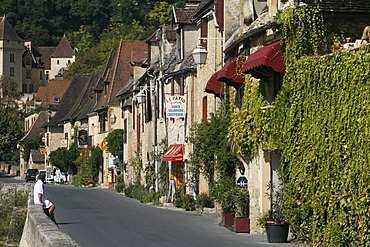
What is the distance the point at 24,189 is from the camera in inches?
1810

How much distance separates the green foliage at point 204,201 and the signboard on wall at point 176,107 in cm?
443

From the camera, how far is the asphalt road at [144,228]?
2491 centimetres

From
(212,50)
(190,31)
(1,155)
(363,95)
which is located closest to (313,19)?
(363,95)

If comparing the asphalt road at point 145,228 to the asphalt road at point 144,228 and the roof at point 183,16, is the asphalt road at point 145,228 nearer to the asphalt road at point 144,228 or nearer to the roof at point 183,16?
the asphalt road at point 144,228

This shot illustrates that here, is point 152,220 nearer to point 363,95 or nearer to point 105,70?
point 363,95

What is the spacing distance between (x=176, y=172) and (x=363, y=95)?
28.8 metres

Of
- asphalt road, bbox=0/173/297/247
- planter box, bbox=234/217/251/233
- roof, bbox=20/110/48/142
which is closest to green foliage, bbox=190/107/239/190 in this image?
asphalt road, bbox=0/173/297/247

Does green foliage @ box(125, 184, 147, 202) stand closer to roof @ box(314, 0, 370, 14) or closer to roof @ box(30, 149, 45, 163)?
roof @ box(314, 0, 370, 14)

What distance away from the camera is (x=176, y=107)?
138 feet

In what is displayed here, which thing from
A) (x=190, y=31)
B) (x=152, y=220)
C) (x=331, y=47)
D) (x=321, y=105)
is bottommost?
(x=152, y=220)

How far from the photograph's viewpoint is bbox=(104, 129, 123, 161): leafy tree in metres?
73.1

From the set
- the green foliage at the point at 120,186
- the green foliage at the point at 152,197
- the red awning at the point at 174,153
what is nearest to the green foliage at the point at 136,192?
the green foliage at the point at 152,197

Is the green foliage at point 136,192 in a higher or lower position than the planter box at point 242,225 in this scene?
higher

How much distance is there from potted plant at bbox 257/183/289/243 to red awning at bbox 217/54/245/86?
464 centimetres
